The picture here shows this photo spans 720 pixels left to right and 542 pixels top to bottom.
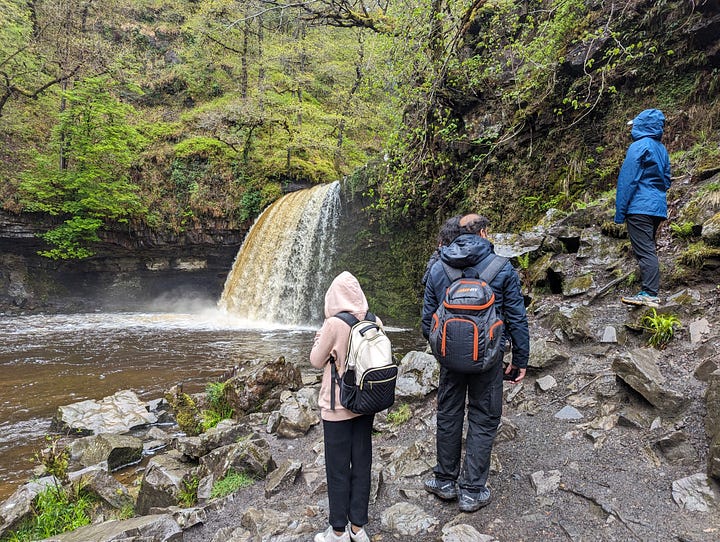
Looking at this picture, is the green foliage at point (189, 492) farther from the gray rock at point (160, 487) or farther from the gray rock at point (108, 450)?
the gray rock at point (108, 450)

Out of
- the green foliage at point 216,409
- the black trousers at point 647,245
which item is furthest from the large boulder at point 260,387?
the black trousers at point 647,245

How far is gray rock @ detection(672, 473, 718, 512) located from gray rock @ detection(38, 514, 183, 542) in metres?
3.22

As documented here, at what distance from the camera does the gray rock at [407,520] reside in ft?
7.84

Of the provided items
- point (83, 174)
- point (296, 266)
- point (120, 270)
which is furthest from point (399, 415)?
point (120, 270)

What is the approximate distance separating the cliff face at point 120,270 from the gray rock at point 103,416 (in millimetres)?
10567

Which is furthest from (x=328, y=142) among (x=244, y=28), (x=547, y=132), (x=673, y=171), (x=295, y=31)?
(x=673, y=171)

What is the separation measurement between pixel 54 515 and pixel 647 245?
6153 mm

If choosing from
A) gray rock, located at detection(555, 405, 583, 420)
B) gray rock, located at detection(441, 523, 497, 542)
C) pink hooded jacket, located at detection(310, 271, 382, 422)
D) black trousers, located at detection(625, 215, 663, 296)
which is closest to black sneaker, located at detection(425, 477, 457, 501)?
gray rock, located at detection(441, 523, 497, 542)

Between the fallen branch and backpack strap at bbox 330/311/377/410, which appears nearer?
backpack strap at bbox 330/311/377/410

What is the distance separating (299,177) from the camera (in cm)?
1688

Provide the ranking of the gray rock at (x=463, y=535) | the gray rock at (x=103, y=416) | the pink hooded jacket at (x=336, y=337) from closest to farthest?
the gray rock at (x=463, y=535), the pink hooded jacket at (x=336, y=337), the gray rock at (x=103, y=416)

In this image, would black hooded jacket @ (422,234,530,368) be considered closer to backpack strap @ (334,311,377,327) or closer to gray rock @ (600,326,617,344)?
backpack strap @ (334,311,377,327)

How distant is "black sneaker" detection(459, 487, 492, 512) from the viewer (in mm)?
2375

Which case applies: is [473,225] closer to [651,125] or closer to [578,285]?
[651,125]
